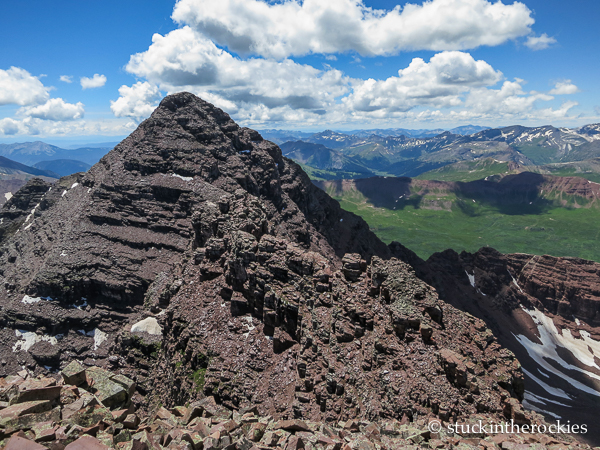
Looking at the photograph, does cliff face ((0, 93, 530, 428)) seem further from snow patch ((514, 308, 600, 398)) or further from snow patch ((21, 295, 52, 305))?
snow patch ((514, 308, 600, 398))

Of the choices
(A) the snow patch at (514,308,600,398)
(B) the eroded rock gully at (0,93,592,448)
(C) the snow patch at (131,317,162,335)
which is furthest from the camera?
(A) the snow patch at (514,308,600,398)

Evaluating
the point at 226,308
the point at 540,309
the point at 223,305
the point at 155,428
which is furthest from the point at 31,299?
the point at 540,309

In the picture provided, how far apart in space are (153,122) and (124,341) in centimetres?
7823

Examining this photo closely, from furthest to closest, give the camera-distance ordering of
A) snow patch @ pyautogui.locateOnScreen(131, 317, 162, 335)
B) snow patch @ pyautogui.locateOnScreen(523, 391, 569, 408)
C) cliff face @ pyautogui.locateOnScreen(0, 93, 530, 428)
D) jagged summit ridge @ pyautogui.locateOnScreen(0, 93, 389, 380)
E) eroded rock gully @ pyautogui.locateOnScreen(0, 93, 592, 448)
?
snow patch @ pyautogui.locateOnScreen(523, 391, 569, 408)
jagged summit ridge @ pyautogui.locateOnScreen(0, 93, 389, 380)
snow patch @ pyautogui.locateOnScreen(131, 317, 162, 335)
cliff face @ pyautogui.locateOnScreen(0, 93, 530, 428)
eroded rock gully @ pyautogui.locateOnScreen(0, 93, 592, 448)

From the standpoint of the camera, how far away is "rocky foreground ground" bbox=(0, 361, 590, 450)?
54.6 feet

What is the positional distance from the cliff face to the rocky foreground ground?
13.6ft

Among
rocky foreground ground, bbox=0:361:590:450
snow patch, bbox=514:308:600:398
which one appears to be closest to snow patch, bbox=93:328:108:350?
rocky foreground ground, bbox=0:361:590:450

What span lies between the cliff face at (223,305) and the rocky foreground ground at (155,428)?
164 inches

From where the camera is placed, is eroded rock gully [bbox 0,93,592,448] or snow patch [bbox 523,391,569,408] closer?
eroded rock gully [bbox 0,93,592,448]

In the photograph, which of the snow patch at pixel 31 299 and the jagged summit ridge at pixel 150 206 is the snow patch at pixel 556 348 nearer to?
the jagged summit ridge at pixel 150 206

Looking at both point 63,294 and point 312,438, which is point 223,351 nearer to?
point 312,438

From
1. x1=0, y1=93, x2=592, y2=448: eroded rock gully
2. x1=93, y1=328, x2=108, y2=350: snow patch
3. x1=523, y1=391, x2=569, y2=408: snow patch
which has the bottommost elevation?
x1=523, y1=391, x2=569, y2=408: snow patch

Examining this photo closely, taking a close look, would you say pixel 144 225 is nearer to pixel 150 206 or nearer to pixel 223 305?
pixel 150 206

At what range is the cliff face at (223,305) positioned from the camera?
1197 inches
